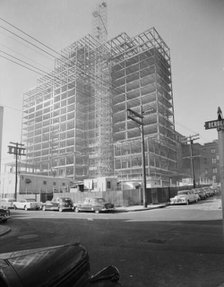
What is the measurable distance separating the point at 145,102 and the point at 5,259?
7665 centimetres

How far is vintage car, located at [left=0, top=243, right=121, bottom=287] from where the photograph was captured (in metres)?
1.90

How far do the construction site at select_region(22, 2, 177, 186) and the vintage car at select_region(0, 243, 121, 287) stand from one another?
6259 cm

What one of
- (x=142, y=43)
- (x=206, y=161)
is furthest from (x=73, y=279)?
(x=206, y=161)

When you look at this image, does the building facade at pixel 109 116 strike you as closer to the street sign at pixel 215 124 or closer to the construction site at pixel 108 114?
the construction site at pixel 108 114

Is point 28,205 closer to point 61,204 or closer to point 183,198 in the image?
point 61,204

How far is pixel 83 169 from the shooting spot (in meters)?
82.9

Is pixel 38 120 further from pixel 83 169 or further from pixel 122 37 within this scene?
pixel 122 37

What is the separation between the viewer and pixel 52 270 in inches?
82.1

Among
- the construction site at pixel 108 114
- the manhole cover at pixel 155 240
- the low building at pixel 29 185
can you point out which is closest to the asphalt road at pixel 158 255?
the manhole cover at pixel 155 240

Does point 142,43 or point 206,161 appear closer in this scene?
point 142,43

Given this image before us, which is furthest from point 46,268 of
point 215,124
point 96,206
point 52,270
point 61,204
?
point 61,204

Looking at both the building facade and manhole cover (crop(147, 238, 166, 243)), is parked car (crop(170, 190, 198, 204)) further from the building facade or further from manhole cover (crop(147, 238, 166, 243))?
the building facade

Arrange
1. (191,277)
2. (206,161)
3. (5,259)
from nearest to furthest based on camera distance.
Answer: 1. (5,259)
2. (191,277)
3. (206,161)

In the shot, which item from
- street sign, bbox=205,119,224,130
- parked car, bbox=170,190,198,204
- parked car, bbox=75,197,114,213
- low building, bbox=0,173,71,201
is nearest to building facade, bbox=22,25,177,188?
low building, bbox=0,173,71,201
